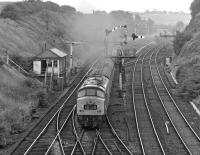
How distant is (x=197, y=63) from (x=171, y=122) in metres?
17.2

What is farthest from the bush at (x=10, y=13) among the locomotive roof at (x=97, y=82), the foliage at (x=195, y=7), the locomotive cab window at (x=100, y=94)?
the locomotive cab window at (x=100, y=94)

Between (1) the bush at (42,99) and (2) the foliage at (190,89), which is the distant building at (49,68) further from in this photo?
(2) the foliage at (190,89)

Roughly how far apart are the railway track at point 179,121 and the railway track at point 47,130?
848 cm

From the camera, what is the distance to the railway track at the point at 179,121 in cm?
2309

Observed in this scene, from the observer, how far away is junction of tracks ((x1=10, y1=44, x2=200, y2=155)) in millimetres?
21891

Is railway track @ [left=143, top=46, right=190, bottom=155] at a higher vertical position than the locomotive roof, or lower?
lower

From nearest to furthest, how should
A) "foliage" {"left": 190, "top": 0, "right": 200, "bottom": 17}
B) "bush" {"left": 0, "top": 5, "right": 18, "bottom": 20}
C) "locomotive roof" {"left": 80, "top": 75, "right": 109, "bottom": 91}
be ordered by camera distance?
1. "locomotive roof" {"left": 80, "top": 75, "right": 109, "bottom": 91}
2. "bush" {"left": 0, "top": 5, "right": 18, "bottom": 20}
3. "foliage" {"left": 190, "top": 0, "right": 200, "bottom": 17}

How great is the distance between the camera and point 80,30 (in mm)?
96312

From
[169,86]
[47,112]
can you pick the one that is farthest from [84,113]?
[169,86]

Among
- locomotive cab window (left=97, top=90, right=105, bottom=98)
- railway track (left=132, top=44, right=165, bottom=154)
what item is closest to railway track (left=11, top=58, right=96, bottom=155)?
locomotive cab window (left=97, top=90, right=105, bottom=98)

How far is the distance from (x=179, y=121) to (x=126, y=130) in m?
5.00

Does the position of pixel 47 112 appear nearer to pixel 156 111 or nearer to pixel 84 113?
pixel 84 113

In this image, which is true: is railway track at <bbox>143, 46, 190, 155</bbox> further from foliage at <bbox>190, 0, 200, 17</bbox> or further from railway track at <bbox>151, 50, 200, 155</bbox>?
foliage at <bbox>190, 0, 200, 17</bbox>

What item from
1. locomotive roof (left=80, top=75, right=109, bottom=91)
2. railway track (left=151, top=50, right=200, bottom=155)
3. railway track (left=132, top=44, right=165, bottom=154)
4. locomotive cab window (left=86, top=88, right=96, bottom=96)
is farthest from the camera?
locomotive roof (left=80, top=75, right=109, bottom=91)
